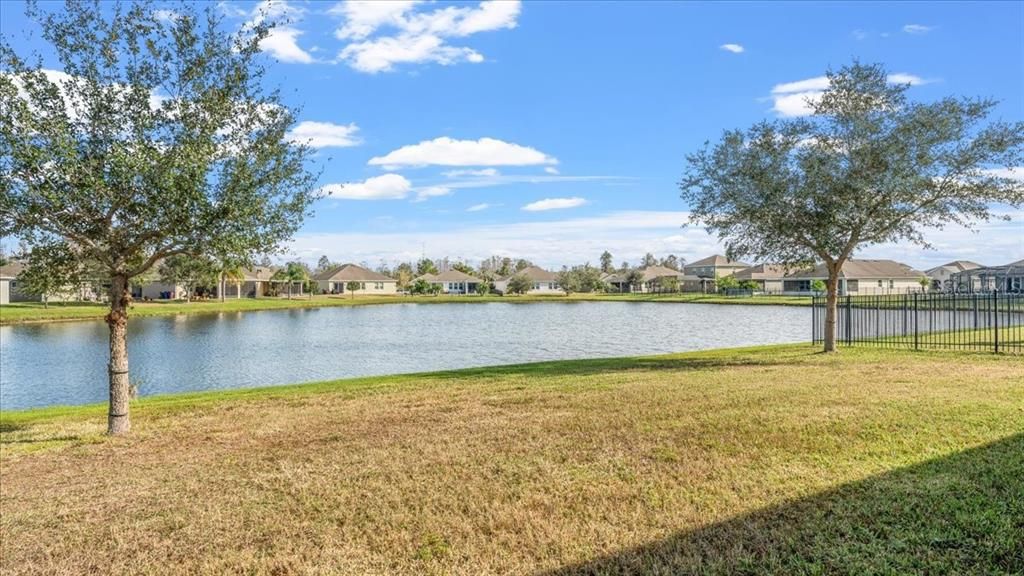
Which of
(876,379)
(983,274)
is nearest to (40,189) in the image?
(876,379)

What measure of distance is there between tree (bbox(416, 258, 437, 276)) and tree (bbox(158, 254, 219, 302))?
109m

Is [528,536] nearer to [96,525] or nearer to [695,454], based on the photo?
[695,454]

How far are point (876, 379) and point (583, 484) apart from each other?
7.77 meters

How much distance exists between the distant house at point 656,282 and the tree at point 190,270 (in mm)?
90010

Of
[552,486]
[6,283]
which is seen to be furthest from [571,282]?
[552,486]

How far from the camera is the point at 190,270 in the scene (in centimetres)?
1044

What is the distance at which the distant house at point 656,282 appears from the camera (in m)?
98.1

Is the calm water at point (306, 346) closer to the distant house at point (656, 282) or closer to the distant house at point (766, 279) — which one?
the distant house at point (766, 279)

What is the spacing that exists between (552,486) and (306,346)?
85.4ft

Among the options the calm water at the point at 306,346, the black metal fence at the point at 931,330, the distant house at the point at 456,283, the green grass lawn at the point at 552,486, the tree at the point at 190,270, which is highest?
the distant house at the point at 456,283

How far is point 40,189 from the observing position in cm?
805

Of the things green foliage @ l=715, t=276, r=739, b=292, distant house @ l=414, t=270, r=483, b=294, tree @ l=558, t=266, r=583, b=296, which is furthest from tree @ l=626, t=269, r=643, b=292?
distant house @ l=414, t=270, r=483, b=294

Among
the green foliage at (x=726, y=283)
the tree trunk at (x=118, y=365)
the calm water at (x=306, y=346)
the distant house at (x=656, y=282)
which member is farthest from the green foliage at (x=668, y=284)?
the tree trunk at (x=118, y=365)

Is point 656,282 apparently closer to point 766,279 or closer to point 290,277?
point 766,279
